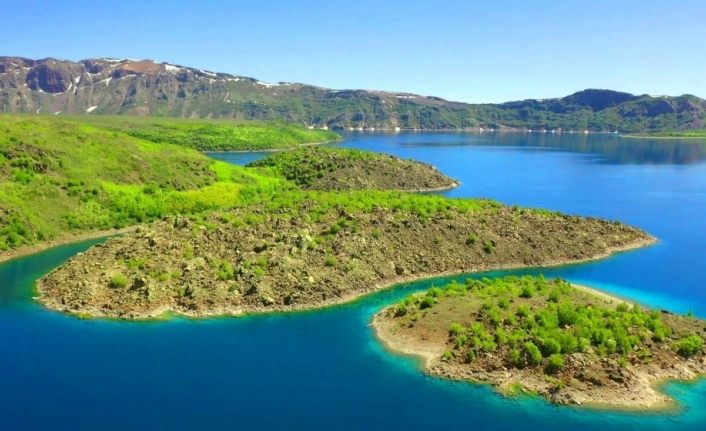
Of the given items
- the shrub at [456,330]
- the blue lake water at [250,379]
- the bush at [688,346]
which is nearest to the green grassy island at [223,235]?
the blue lake water at [250,379]

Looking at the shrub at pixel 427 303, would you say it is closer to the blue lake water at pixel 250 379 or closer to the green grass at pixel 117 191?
the blue lake water at pixel 250 379

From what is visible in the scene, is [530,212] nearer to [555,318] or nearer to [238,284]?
[555,318]

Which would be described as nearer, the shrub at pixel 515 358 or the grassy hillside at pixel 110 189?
the shrub at pixel 515 358

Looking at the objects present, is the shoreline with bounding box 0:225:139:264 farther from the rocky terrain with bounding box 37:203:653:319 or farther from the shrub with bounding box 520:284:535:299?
the shrub with bounding box 520:284:535:299

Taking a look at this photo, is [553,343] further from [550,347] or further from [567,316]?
[567,316]

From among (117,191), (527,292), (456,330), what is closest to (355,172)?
(117,191)

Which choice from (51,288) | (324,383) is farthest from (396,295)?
(51,288)

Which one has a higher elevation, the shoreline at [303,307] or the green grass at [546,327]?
the green grass at [546,327]
